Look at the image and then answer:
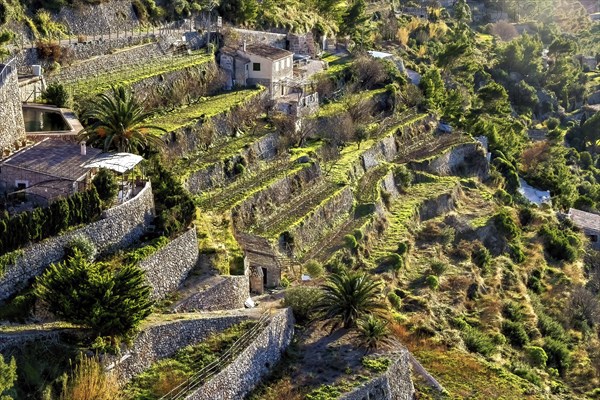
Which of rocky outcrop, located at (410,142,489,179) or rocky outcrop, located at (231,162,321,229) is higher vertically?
rocky outcrop, located at (231,162,321,229)

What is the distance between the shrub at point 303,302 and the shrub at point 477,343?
10.7m

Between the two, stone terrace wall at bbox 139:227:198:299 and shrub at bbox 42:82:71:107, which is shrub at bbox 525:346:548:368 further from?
shrub at bbox 42:82:71:107

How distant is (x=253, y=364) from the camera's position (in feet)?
98.8

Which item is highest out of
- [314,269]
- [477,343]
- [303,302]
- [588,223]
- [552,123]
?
[303,302]

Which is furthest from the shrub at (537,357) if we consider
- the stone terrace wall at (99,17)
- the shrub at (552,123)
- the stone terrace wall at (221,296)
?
the shrub at (552,123)

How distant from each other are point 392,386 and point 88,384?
12.6 m

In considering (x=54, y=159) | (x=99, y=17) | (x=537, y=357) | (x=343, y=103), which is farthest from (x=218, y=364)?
(x=343, y=103)

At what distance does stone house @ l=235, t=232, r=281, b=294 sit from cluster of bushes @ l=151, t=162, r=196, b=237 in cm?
370

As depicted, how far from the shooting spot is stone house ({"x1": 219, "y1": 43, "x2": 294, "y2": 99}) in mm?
58156

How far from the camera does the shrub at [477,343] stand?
40531mm

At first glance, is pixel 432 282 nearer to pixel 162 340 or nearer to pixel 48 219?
pixel 162 340

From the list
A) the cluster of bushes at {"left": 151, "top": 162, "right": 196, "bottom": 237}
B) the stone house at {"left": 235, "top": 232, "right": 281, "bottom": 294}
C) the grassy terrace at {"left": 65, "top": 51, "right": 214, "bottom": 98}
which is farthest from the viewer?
the grassy terrace at {"left": 65, "top": 51, "right": 214, "bottom": 98}

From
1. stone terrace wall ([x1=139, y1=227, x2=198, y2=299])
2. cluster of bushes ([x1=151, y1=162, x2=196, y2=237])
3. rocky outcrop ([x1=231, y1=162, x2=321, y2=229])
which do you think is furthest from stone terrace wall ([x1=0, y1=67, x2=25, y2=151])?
rocky outcrop ([x1=231, y1=162, x2=321, y2=229])

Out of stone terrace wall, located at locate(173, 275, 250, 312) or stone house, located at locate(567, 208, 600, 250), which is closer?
stone terrace wall, located at locate(173, 275, 250, 312)
